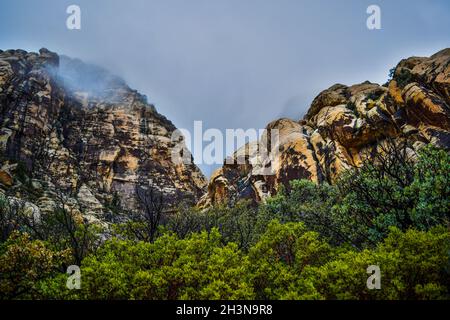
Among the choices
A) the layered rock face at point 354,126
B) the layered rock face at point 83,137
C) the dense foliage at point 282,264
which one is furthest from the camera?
the layered rock face at point 83,137

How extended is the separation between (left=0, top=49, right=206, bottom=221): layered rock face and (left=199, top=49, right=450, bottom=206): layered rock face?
43.0 m

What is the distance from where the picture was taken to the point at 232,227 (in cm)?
3173

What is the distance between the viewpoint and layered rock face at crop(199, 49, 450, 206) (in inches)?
1416

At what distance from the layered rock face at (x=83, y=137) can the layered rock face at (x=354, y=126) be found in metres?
43.0

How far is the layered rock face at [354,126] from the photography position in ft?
118

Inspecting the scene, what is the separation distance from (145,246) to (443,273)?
1135cm

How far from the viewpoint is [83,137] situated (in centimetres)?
10162

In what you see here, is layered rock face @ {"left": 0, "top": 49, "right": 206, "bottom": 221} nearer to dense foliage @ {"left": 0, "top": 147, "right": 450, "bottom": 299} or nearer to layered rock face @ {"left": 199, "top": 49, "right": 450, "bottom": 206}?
layered rock face @ {"left": 199, "top": 49, "right": 450, "bottom": 206}

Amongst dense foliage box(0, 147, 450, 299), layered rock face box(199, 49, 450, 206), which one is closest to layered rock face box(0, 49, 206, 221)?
layered rock face box(199, 49, 450, 206)

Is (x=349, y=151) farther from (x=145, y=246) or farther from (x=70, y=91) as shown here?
(x=70, y=91)

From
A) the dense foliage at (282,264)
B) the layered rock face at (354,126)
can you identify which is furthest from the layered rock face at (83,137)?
the dense foliage at (282,264)

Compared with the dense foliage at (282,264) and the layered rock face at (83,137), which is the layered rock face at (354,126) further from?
the layered rock face at (83,137)

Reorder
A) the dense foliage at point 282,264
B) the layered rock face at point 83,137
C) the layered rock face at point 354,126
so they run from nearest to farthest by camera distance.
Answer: the dense foliage at point 282,264
the layered rock face at point 354,126
the layered rock face at point 83,137

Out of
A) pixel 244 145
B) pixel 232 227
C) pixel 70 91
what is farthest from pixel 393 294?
pixel 70 91
